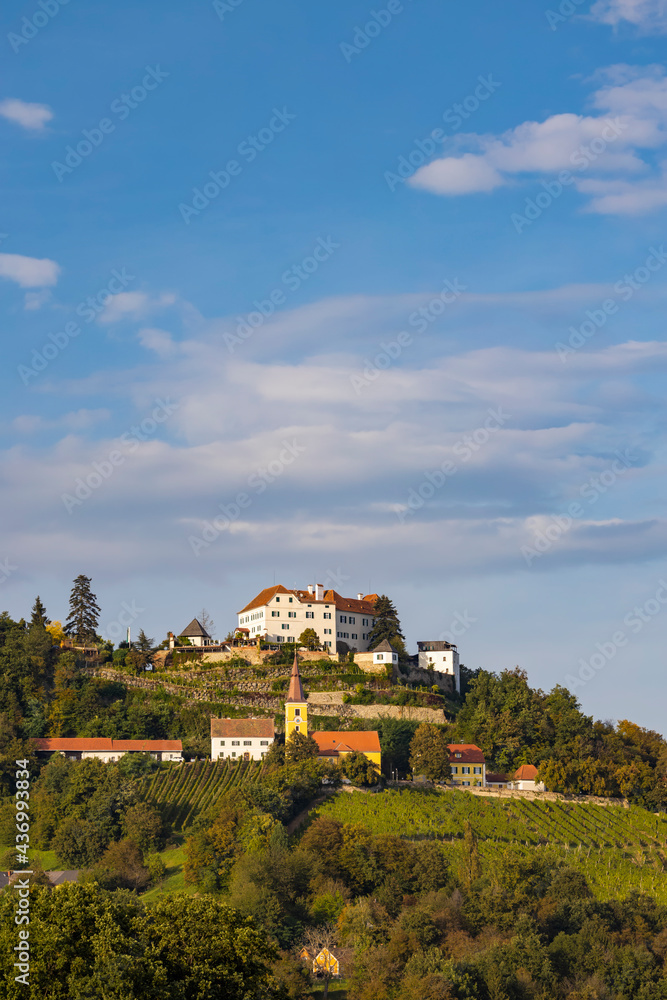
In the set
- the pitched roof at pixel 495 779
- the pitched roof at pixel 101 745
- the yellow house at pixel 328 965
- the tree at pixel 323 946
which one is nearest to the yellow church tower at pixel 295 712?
the pitched roof at pixel 101 745

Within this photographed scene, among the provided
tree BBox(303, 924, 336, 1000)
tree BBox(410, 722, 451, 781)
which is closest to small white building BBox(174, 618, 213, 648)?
tree BBox(410, 722, 451, 781)

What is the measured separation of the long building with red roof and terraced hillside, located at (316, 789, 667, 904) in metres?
20.2

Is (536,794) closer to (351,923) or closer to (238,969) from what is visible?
(351,923)

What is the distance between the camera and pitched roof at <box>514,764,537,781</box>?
273 feet

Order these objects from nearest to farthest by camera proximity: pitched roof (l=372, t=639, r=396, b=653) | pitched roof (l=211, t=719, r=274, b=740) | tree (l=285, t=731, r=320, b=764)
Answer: tree (l=285, t=731, r=320, b=764) → pitched roof (l=211, t=719, r=274, b=740) → pitched roof (l=372, t=639, r=396, b=653)

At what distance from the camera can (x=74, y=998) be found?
3956 cm

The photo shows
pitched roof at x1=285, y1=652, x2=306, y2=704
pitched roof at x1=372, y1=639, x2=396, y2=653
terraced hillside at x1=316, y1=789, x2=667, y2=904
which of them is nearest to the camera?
terraced hillside at x1=316, y1=789, x2=667, y2=904

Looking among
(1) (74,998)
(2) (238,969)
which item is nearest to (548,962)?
(2) (238,969)

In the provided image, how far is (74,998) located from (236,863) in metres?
28.0

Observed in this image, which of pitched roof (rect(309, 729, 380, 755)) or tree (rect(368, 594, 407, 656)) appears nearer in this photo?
pitched roof (rect(309, 729, 380, 755))

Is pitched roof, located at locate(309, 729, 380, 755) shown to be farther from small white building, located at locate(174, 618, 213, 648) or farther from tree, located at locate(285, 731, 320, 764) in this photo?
small white building, located at locate(174, 618, 213, 648)

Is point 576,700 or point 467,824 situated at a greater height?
point 576,700

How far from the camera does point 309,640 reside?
94.8 metres

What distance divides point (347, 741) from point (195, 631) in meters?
20.4
